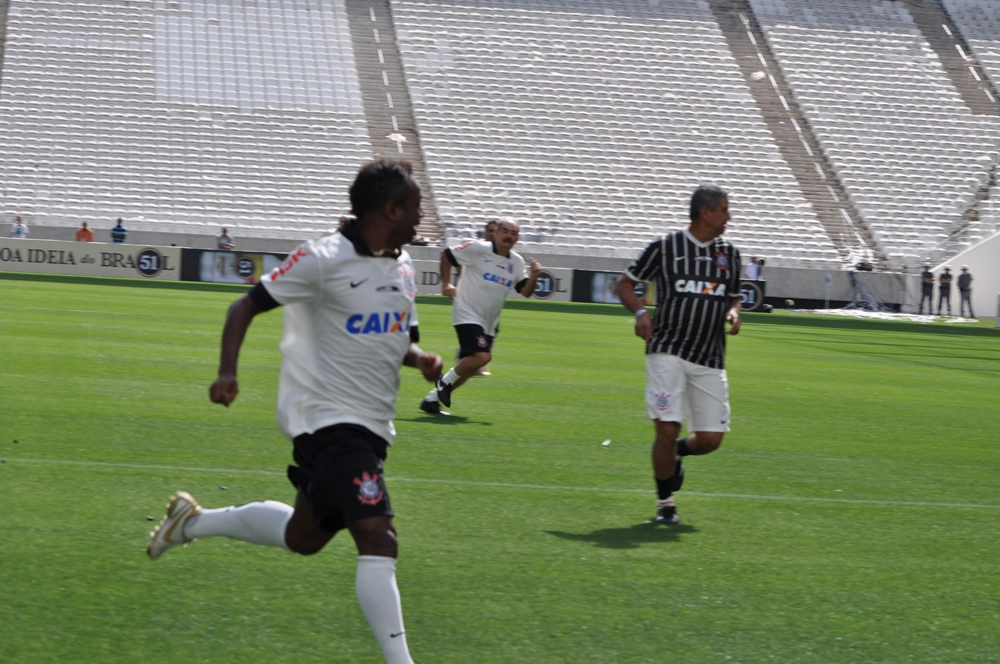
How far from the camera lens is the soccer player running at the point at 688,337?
7090 mm

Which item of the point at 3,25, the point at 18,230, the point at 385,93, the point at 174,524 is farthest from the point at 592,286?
the point at 174,524

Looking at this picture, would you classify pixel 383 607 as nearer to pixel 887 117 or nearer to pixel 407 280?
pixel 407 280

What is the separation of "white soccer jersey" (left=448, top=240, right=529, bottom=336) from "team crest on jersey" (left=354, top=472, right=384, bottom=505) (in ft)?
25.6

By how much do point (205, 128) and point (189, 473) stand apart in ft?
123

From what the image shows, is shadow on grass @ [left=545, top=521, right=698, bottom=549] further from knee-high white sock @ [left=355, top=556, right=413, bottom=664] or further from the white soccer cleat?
knee-high white sock @ [left=355, top=556, right=413, bottom=664]

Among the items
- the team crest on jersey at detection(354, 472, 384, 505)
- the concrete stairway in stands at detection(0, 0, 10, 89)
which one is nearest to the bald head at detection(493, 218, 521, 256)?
the team crest on jersey at detection(354, 472, 384, 505)

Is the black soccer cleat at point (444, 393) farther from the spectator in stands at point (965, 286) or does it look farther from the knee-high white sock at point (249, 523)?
the spectator in stands at point (965, 286)

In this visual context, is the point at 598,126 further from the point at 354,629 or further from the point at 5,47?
the point at 354,629

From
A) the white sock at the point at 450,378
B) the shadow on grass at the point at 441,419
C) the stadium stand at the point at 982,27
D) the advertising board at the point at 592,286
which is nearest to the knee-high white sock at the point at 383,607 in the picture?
the shadow on grass at the point at 441,419

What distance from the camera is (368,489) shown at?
164 inches

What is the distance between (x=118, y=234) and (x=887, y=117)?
2948 cm

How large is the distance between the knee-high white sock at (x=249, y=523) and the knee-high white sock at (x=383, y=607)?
709 mm

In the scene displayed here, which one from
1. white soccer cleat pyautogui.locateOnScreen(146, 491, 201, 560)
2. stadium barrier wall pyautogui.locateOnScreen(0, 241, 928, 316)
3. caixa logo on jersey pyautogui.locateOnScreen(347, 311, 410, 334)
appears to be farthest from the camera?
Result: stadium barrier wall pyautogui.locateOnScreen(0, 241, 928, 316)

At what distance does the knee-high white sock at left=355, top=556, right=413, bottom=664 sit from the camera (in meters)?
3.96
